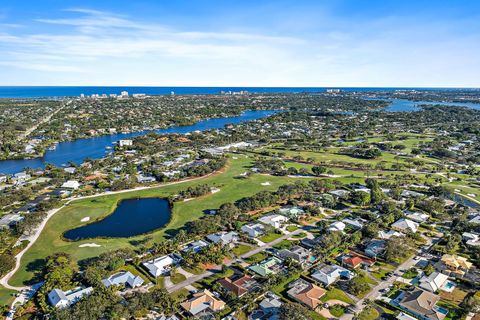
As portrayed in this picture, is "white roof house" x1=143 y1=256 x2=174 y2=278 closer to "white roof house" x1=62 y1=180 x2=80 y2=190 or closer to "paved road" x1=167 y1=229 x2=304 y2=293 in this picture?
"paved road" x1=167 y1=229 x2=304 y2=293

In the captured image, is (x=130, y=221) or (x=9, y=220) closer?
(x=9, y=220)

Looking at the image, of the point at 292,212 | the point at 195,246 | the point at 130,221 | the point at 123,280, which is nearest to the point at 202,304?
the point at 123,280

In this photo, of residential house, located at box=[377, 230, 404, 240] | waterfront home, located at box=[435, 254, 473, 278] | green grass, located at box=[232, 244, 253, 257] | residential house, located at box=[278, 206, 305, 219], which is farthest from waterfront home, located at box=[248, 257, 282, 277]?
waterfront home, located at box=[435, 254, 473, 278]

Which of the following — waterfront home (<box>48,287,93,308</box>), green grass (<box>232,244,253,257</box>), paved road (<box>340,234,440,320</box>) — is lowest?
paved road (<box>340,234,440,320</box>)

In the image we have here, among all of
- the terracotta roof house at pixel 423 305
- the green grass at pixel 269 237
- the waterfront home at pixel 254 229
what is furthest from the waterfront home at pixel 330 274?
the waterfront home at pixel 254 229

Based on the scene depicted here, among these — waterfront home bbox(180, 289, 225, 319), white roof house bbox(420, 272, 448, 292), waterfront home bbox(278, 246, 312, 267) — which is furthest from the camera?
waterfront home bbox(278, 246, 312, 267)

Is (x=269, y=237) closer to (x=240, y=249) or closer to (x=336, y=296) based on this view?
(x=240, y=249)

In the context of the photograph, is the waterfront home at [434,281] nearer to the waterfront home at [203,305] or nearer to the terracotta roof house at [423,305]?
the terracotta roof house at [423,305]
